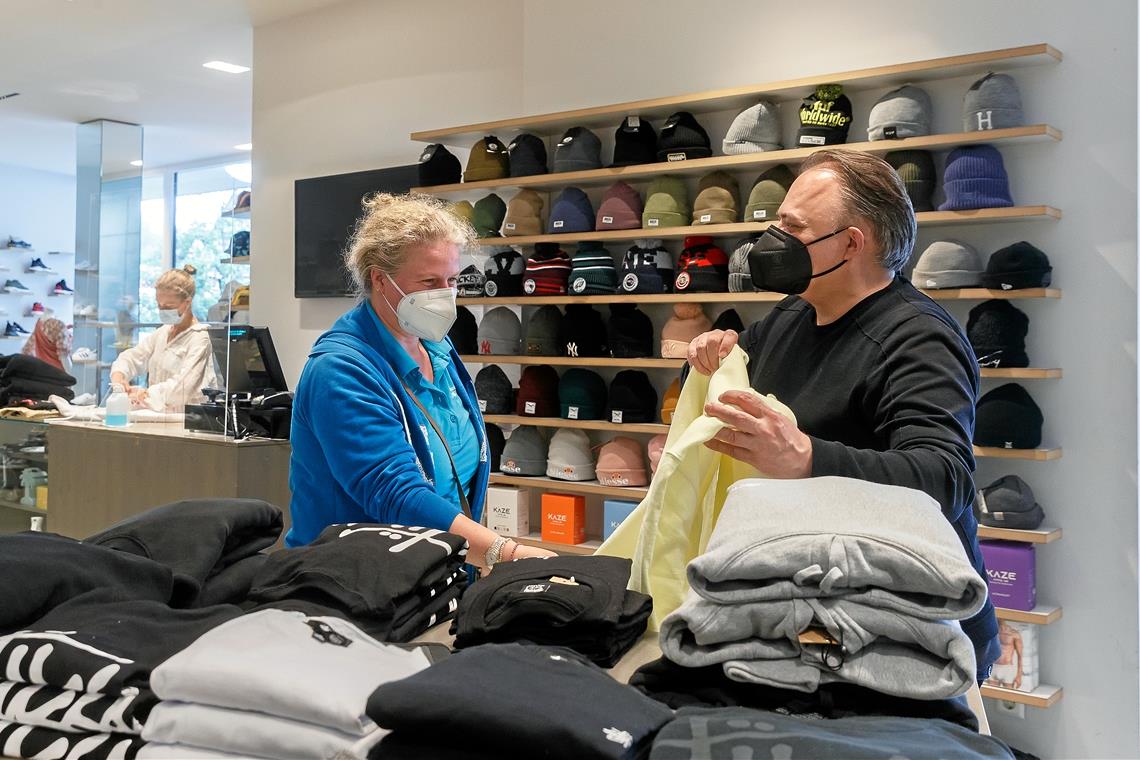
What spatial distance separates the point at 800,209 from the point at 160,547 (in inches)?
48.5

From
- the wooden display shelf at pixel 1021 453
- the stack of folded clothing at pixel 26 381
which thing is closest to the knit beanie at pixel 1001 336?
the wooden display shelf at pixel 1021 453

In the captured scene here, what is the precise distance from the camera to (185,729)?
34.0 inches

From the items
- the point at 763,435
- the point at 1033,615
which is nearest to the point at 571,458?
the point at 1033,615

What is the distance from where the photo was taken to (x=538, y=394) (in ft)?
14.5

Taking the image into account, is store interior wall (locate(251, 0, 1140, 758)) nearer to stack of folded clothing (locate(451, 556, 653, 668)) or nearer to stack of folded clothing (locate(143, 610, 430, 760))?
stack of folded clothing (locate(451, 556, 653, 668))

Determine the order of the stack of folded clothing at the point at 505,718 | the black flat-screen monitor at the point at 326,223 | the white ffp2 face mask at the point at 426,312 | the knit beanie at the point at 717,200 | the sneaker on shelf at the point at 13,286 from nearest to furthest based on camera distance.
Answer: the stack of folded clothing at the point at 505,718
the white ffp2 face mask at the point at 426,312
the knit beanie at the point at 717,200
the black flat-screen monitor at the point at 326,223
the sneaker on shelf at the point at 13,286

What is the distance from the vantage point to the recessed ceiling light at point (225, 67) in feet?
24.1

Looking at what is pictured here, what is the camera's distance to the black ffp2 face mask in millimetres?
1752

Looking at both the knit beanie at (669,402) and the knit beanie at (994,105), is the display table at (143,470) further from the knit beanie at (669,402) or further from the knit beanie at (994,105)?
the knit beanie at (994,105)

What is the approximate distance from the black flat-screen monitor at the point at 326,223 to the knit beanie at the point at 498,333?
1.38 metres

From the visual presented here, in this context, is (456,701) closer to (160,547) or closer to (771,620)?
(771,620)

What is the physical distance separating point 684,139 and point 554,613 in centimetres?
318

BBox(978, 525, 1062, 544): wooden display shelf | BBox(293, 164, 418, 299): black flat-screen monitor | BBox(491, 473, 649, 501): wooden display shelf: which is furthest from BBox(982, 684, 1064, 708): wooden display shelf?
BBox(293, 164, 418, 299): black flat-screen monitor

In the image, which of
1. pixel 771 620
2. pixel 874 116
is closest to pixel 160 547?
pixel 771 620
